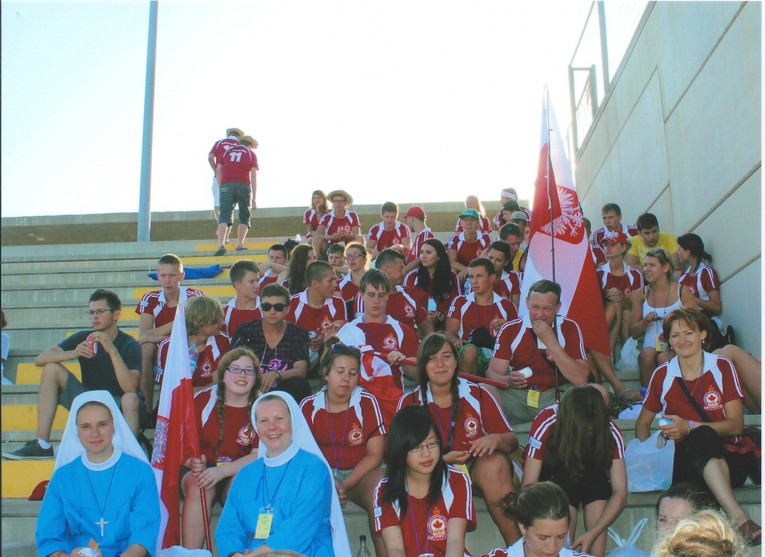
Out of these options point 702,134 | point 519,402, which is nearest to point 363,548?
point 519,402

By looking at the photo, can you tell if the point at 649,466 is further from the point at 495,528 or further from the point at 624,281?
the point at 624,281

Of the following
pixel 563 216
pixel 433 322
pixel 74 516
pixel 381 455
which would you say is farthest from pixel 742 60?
pixel 74 516

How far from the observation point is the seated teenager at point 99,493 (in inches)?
169

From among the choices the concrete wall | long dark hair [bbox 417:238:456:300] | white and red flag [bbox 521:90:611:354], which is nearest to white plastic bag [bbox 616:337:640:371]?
the concrete wall

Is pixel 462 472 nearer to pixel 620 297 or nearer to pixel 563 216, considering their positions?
pixel 563 216

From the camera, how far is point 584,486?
449 cm

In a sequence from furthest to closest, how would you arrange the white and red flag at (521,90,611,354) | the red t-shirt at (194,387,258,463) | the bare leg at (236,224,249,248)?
the bare leg at (236,224,249,248)
the white and red flag at (521,90,611,354)
the red t-shirt at (194,387,258,463)

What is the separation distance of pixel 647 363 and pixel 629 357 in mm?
555

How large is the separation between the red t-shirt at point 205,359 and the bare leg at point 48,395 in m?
0.66

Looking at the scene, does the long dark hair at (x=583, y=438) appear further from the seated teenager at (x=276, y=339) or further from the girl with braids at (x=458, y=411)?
the seated teenager at (x=276, y=339)

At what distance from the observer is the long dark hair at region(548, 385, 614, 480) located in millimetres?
4477

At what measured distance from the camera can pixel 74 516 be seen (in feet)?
14.3

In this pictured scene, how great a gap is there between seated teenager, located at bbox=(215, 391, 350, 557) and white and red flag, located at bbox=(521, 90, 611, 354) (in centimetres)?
203

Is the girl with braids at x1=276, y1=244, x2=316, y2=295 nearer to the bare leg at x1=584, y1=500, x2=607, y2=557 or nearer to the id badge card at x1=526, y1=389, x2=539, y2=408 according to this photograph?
the id badge card at x1=526, y1=389, x2=539, y2=408
